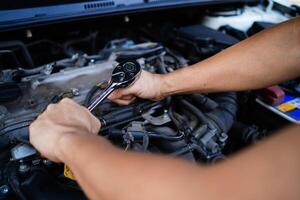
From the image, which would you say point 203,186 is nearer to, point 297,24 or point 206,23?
point 297,24

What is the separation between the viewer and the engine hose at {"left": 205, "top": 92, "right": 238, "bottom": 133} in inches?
37.8

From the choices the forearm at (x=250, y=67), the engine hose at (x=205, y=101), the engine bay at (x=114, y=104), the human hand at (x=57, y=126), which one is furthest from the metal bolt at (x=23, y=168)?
the engine hose at (x=205, y=101)

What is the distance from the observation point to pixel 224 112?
999mm

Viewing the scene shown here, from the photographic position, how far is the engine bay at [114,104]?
80 centimetres

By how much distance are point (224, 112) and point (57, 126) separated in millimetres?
570

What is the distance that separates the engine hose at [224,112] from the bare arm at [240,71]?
7 centimetres

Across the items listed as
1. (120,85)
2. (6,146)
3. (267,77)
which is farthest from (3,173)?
(267,77)

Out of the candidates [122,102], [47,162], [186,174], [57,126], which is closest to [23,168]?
[47,162]

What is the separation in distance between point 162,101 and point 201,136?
0.57 ft

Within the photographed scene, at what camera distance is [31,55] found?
1222mm

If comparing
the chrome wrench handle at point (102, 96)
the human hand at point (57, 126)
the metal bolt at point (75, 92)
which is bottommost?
the metal bolt at point (75, 92)

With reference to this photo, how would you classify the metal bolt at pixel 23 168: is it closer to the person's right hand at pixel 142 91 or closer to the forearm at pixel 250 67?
the person's right hand at pixel 142 91

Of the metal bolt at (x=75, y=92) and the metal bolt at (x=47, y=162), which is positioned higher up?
the metal bolt at (x=75, y=92)

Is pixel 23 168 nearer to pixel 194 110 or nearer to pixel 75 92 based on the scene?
pixel 75 92
